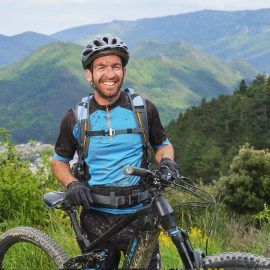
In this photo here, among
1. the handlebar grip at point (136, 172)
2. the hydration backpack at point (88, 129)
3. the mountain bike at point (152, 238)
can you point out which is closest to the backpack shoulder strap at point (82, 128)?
the hydration backpack at point (88, 129)

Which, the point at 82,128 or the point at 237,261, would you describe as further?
the point at 82,128

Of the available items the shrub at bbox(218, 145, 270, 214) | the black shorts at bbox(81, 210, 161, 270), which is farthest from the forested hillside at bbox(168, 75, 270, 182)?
the black shorts at bbox(81, 210, 161, 270)

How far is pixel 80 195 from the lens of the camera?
134 inches

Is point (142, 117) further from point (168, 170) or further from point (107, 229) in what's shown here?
point (107, 229)

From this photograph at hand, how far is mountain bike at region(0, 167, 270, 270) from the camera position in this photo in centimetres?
281

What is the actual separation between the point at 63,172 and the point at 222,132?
9139cm

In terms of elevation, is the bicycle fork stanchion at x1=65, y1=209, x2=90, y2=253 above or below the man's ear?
below

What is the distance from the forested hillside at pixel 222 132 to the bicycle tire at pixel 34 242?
73334mm

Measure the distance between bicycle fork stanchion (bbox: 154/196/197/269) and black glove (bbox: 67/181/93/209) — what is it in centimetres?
59

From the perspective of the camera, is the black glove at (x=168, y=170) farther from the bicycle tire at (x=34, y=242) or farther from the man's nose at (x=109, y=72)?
the bicycle tire at (x=34, y=242)

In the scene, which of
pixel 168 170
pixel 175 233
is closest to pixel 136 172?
pixel 168 170

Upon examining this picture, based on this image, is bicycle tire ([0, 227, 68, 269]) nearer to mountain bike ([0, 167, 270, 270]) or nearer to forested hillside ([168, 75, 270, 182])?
mountain bike ([0, 167, 270, 270])

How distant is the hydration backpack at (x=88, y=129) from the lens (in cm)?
358

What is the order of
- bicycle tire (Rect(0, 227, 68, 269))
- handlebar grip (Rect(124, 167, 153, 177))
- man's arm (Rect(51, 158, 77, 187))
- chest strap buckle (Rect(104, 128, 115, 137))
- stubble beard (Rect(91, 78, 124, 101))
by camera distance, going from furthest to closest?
bicycle tire (Rect(0, 227, 68, 269))
man's arm (Rect(51, 158, 77, 187))
stubble beard (Rect(91, 78, 124, 101))
chest strap buckle (Rect(104, 128, 115, 137))
handlebar grip (Rect(124, 167, 153, 177))
